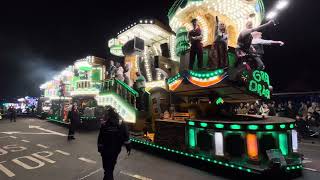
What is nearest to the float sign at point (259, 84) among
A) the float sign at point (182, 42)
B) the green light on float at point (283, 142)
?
the green light on float at point (283, 142)

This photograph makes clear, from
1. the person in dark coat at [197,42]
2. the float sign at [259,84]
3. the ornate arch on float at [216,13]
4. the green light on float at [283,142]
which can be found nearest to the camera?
the green light on float at [283,142]

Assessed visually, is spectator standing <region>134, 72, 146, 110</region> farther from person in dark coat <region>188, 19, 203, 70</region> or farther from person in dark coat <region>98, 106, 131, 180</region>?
person in dark coat <region>98, 106, 131, 180</region>

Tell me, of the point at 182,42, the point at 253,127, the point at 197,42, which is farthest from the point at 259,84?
the point at 182,42

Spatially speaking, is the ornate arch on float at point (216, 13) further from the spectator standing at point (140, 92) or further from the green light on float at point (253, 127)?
the green light on float at point (253, 127)

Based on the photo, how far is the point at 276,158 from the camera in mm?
6219

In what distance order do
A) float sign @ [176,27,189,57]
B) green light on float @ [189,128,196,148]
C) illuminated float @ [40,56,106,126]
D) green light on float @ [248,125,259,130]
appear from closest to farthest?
green light on float @ [248,125,259,130]
green light on float @ [189,128,196,148]
float sign @ [176,27,189,57]
illuminated float @ [40,56,106,126]

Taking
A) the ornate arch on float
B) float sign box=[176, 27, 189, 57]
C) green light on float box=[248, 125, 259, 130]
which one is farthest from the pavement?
the ornate arch on float

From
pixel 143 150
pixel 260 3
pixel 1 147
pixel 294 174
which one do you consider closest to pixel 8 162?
pixel 1 147

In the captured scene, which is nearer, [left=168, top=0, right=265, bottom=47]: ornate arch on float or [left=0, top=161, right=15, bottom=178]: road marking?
[left=0, top=161, right=15, bottom=178]: road marking

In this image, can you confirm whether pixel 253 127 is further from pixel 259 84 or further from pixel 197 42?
pixel 197 42

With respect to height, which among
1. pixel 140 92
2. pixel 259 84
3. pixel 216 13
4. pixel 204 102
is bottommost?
pixel 204 102

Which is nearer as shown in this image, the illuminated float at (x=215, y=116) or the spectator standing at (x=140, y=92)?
the illuminated float at (x=215, y=116)

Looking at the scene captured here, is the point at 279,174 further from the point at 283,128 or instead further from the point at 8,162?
the point at 8,162

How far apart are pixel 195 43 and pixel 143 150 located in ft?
18.2
